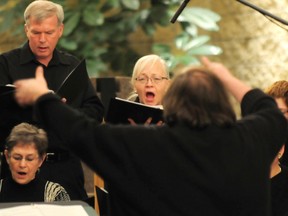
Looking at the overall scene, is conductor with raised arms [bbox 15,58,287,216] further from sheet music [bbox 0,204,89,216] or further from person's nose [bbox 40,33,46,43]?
person's nose [bbox 40,33,46,43]

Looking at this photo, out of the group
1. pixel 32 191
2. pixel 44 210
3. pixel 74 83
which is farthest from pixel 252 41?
pixel 44 210

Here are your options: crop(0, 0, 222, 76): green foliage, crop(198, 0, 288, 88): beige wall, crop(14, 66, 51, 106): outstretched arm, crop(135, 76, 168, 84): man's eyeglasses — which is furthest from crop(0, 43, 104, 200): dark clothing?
crop(198, 0, 288, 88): beige wall

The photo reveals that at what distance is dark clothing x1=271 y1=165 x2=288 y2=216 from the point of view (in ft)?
10.6

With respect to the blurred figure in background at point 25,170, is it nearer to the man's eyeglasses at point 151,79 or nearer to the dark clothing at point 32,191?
the dark clothing at point 32,191

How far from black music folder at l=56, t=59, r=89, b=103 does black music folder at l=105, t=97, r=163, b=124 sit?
0.20 m

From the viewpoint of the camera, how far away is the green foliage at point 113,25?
5809 mm

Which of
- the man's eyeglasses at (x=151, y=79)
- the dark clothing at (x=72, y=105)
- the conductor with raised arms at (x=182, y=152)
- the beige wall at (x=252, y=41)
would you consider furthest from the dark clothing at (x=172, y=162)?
the beige wall at (x=252, y=41)

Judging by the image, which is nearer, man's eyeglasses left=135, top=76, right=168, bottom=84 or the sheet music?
the sheet music

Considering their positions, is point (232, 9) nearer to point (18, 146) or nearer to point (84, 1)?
point (84, 1)

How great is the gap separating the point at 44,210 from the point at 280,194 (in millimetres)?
1170

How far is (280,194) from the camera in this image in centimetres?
327

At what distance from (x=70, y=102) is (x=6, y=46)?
3.39 m

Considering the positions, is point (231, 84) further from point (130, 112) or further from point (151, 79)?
point (151, 79)

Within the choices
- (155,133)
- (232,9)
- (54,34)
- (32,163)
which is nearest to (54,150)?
(32,163)
